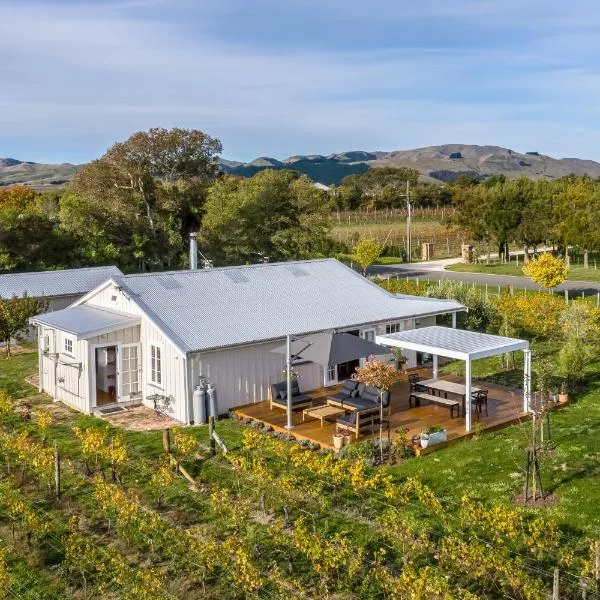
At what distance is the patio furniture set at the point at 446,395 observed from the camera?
59.0 feet

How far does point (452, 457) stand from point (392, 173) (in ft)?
374

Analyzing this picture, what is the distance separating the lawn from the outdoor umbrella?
7.79 ft

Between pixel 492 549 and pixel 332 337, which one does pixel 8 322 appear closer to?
pixel 332 337

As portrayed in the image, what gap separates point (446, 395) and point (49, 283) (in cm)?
2015

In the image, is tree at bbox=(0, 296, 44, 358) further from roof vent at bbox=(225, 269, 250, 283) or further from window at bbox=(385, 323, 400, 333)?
window at bbox=(385, 323, 400, 333)

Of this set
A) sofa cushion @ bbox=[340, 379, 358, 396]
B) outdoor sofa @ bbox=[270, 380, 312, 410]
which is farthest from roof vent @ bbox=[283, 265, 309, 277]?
sofa cushion @ bbox=[340, 379, 358, 396]

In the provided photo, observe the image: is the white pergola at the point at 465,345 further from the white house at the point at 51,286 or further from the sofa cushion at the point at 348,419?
the white house at the point at 51,286

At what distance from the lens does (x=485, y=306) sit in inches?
1088

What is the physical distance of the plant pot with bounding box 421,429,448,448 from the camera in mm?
15570

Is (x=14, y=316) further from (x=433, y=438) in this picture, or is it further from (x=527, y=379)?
(x=527, y=379)

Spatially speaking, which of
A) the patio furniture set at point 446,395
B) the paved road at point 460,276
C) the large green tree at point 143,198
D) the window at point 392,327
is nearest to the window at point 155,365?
the patio furniture set at point 446,395

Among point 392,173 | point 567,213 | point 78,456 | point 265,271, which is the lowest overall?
point 78,456

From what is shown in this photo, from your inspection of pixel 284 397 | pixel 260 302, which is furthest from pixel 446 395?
pixel 260 302

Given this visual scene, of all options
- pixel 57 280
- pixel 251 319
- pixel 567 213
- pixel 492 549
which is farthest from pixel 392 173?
pixel 492 549
